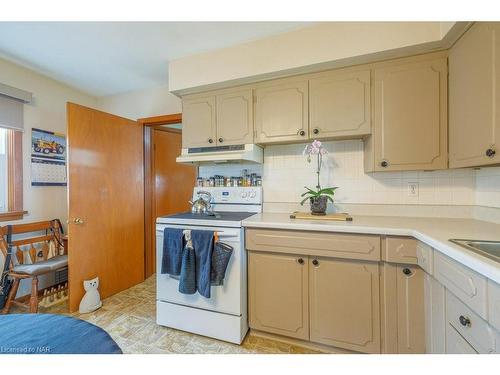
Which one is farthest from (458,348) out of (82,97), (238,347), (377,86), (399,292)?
(82,97)

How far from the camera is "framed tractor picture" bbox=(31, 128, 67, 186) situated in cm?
224

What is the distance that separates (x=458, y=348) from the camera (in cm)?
92

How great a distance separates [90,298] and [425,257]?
8.64ft

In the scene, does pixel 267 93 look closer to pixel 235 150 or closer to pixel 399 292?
pixel 235 150

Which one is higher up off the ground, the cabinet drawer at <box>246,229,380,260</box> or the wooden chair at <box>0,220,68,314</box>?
the cabinet drawer at <box>246,229,380,260</box>

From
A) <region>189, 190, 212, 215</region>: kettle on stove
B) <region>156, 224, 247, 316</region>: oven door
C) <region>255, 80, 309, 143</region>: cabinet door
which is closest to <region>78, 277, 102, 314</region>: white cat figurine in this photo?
<region>156, 224, 247, 316</region>: oven door

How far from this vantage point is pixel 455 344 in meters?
0.94

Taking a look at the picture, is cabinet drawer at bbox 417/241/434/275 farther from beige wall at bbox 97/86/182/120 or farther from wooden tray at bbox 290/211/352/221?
beige wall at bbox 97/86/182/120

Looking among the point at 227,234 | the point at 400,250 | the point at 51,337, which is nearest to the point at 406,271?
the point at 400,250

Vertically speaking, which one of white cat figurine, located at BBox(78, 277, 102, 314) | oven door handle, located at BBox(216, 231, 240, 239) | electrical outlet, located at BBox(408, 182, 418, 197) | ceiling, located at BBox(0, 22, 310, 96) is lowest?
white cat figurine, located at BBox(78, 277, 102, 314)

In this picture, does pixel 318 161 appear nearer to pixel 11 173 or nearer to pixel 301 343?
pixel 301 343

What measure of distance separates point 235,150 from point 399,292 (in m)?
1.51

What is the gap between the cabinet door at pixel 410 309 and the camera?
1.24 metres

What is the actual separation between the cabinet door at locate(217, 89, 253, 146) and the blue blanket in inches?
60.8
